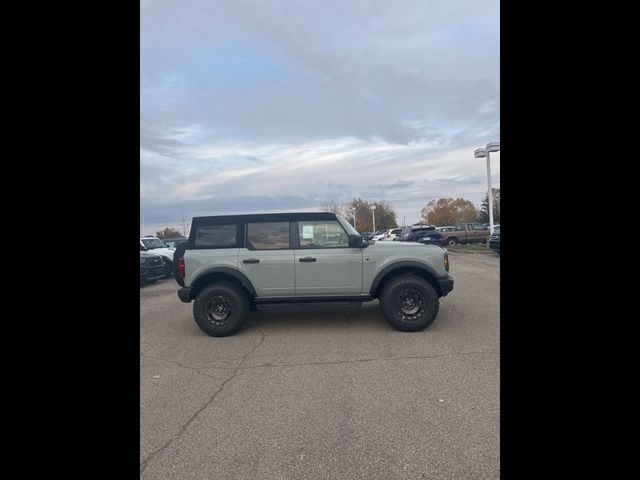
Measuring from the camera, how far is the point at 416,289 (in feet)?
16.5

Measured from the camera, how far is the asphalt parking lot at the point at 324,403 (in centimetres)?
218

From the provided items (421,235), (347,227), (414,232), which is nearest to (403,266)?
(347,227)

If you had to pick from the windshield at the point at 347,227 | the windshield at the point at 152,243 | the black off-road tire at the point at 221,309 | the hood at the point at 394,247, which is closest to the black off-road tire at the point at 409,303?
the hood at the point at 394,247

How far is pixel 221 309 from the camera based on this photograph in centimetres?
522

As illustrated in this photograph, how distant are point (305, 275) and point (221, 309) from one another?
1.45 metres

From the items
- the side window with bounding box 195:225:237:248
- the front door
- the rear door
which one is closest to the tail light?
the side window with bounding box 195:225:237:248

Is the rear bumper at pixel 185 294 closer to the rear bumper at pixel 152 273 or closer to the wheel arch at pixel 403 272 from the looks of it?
the wheel arch at pixel 403 272

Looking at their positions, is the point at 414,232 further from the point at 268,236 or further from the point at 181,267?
the point at 181,267

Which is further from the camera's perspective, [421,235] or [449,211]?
[449,211]

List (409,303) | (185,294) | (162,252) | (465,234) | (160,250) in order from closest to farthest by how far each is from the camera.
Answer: (409,303) → (185,294) → (162,252) → (160,250) → (465,234)

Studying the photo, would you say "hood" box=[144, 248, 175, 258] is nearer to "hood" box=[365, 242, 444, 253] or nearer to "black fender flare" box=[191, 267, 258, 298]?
"black fender flare" box=[191, 267, 258, 298]

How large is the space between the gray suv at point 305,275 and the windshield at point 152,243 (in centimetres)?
875
